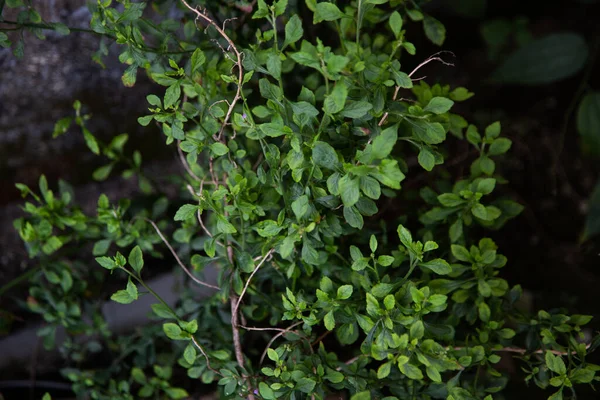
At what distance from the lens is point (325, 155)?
65 centimetres

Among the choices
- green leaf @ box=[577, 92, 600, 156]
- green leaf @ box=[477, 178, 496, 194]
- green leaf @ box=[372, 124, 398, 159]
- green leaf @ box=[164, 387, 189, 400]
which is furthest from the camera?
green leaf @ box=[577, 92, 600, 156]

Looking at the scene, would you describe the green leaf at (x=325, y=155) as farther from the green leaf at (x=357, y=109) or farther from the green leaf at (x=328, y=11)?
the green leaf at (x=328, y=11)

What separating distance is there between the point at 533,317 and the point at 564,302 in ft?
1.40

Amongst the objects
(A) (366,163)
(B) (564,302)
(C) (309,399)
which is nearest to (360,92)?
(A) (366,163)

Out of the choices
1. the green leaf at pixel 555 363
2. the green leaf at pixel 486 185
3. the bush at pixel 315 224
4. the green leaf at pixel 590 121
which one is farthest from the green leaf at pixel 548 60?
the green leaf at pixel 555 363

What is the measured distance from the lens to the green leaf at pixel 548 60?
4.67ft

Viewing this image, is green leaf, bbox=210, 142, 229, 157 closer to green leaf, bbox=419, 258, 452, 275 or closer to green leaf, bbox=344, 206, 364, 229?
green leaf, bbox=344, 206, 364, 229

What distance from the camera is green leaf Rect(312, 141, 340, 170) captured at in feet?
2.13

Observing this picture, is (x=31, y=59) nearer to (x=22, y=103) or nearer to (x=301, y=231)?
(x=22, y=103)

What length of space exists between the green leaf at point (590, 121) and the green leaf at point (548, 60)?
0.30ft

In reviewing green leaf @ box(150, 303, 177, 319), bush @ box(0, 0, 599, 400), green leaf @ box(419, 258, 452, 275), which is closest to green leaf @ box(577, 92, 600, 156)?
bush @ box(0, 0, 599, 400)

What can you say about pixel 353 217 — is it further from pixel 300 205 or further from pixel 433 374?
pixel 433 374

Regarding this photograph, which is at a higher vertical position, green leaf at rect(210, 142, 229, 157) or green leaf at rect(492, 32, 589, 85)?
green leaf at rect(210, 142, 229, 157)

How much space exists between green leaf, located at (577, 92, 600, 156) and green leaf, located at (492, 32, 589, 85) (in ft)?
0.30
